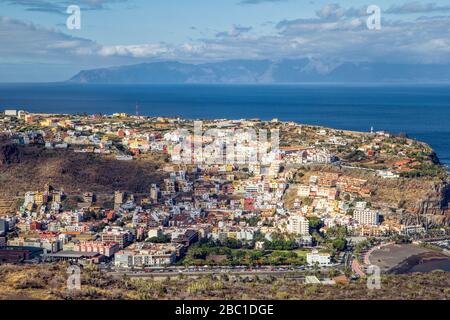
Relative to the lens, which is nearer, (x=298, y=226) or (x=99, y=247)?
(x=99, y=247)

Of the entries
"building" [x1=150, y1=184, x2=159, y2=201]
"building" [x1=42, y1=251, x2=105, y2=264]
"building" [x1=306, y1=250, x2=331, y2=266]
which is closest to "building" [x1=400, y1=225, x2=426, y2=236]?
"building" [x1=306, y1=250, x2=331, y2=266]

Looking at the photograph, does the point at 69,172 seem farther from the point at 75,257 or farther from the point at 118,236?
the point at 75,257

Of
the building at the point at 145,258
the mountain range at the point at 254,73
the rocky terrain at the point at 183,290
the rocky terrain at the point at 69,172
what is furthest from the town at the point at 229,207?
the mountain range at the point at 254,73

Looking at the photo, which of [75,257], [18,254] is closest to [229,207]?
[75,257]

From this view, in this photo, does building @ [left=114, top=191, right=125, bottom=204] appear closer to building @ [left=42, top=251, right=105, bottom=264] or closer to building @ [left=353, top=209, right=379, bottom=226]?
building @ [left=42, top=251, right=105, bottom=264]

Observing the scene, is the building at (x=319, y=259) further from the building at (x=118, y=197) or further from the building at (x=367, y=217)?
the building at (x=118, y=197)
